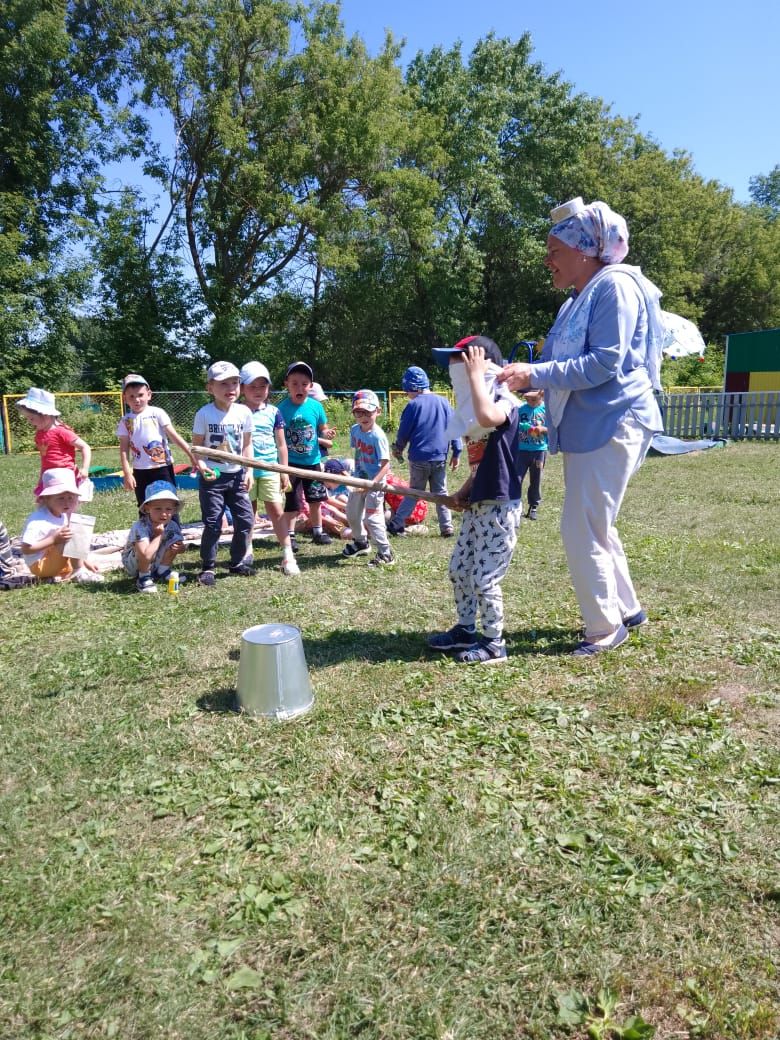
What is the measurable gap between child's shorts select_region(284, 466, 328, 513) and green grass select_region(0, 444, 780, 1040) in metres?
2.23

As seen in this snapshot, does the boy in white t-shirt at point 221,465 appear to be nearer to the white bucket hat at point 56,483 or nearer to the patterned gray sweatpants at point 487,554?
the white bucket hat at point 56,483

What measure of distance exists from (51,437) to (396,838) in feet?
17.3

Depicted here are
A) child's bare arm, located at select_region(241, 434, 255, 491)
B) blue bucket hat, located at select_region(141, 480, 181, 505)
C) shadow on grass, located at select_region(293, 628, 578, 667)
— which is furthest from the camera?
child's bare arm, located at select_region(241, 434, 255, 491)

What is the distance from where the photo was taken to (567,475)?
409cm

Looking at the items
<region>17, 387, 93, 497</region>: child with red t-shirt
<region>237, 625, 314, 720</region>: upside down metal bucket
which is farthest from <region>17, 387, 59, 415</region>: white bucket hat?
<region>237, 625, 314, 720</region>: upside down metal bucket

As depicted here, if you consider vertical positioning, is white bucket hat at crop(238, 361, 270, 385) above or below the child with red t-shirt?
above

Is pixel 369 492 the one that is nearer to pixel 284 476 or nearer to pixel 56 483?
pixel 284 476

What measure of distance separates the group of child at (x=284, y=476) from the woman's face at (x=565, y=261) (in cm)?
61

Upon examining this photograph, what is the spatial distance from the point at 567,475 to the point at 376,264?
92.0 feet

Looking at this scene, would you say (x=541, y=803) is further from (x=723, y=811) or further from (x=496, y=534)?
(x=496, y=534)

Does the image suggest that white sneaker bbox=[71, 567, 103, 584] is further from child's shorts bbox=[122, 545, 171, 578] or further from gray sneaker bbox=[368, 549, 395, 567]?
gray sneaker bbox=[368, 549, 395, 567]

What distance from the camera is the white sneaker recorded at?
6.23m

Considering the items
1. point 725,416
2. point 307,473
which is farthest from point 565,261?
point 725,416

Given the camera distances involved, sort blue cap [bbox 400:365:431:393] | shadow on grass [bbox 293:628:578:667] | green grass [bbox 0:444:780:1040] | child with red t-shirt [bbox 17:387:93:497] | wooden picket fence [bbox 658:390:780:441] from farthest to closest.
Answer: wooden picket fence [bbox 658:390:780:441] < blue cap [bbox 400:365:431:393] < child with red t-shirt [bbox 17:387:93:497] < shadow on grass [bbox 293:628:578:667] < green grass [bbox 0:444:780:1040]
